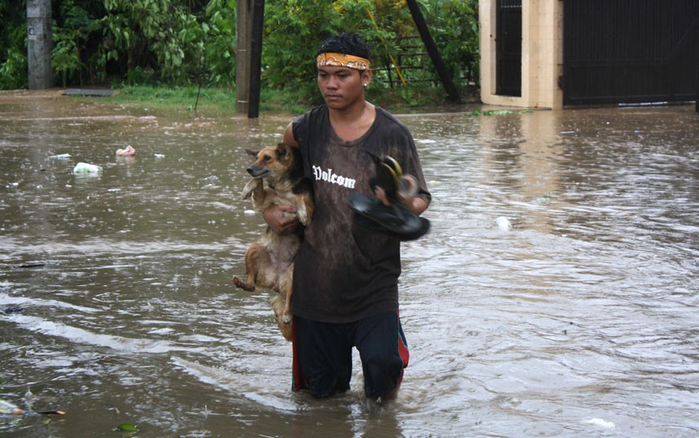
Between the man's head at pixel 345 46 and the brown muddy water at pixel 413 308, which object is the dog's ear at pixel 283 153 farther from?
the brown muddy water at pixel 413 308

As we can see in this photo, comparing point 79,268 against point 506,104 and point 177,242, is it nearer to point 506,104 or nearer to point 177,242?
point 177,242

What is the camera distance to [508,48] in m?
20.1

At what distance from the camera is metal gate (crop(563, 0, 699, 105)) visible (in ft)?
60.6

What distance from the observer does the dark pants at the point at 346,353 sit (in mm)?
3648

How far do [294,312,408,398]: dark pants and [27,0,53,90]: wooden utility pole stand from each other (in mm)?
23365

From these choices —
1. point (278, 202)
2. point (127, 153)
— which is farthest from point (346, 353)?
point (127, 153)

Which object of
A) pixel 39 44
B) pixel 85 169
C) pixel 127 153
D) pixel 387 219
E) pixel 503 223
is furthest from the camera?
pixel 39 44

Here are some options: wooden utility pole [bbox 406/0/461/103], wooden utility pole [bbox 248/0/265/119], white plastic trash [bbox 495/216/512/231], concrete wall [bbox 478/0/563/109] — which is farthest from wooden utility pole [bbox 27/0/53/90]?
white plastic trash [bbox 495/216/512/231]

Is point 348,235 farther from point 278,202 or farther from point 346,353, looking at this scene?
point 346,353

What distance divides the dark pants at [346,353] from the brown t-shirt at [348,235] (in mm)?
63

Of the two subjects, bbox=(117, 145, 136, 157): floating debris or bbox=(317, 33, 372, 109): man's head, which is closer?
bbox=(317, 33, 372, 109): man's head

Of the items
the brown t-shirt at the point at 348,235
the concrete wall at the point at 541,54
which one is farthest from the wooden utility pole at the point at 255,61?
the brown t-shirt at the point at 348,235

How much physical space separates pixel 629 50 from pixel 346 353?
16.5 m

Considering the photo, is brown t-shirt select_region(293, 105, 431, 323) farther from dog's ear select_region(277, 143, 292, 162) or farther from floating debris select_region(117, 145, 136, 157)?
floating debris select_region(117, 145, 136, 157)
